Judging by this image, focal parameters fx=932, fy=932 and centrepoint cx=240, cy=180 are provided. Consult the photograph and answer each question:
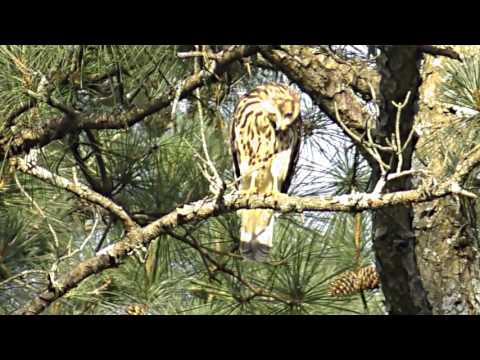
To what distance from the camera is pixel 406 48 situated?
196cm

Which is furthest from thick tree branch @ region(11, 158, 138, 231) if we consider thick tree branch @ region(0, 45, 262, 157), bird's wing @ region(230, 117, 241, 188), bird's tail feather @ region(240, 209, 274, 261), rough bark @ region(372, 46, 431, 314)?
bird's wing @ region(230, 117, 241, 188)

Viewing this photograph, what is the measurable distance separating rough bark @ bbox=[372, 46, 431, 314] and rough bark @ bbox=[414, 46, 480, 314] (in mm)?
187

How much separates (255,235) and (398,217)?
1.11 m

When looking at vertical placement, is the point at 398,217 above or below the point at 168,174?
below

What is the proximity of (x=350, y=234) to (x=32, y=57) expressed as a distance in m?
1.56

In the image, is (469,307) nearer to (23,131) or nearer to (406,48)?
(406,48)

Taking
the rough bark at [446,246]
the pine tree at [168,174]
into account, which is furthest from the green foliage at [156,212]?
the rough bark at [446,246]

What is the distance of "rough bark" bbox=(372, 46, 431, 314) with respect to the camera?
202cm

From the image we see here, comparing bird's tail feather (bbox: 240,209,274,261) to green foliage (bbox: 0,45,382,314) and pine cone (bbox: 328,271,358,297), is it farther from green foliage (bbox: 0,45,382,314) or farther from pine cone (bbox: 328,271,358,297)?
pine cone (bbox: 328,271,358,297)

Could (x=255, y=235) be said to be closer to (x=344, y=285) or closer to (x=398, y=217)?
(x=344, y=285)

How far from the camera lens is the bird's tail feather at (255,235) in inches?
125

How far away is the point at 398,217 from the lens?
7.13 ft

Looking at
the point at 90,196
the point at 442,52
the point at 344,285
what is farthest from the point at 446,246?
the point at 90,196
